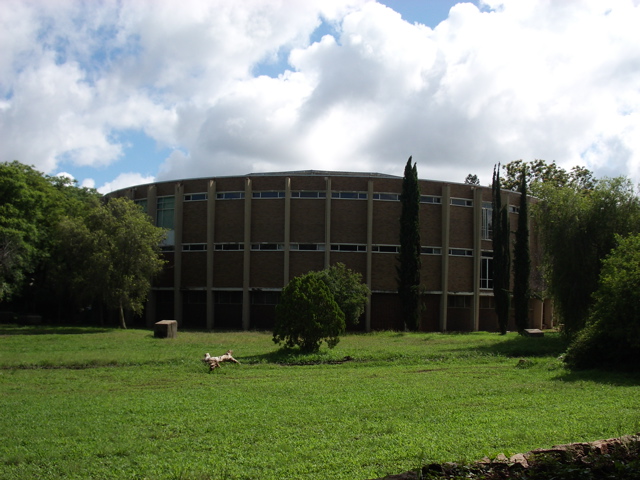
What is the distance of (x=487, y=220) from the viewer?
42.1m

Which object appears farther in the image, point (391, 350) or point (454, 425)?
point (391, 350)

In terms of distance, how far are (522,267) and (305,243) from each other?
1459 centimetres

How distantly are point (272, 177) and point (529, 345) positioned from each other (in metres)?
21.3

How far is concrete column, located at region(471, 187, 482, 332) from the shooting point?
4112cm

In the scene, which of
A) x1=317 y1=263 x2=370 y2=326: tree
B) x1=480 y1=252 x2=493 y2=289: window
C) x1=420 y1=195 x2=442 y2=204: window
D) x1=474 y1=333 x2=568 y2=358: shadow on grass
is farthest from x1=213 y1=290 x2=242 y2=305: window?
x1=474 y1=333 x2=568 y2=358: shadow on grass

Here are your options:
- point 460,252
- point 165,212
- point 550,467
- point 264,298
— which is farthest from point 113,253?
point 550,467

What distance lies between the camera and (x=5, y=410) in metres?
A: 11.1

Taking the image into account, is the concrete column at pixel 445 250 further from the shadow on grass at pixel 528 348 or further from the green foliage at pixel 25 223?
the green foliage at pixel 25 223

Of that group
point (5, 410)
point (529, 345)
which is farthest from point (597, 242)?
point (5, 410)

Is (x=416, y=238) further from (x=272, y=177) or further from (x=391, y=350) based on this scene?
(x=391, y=350)

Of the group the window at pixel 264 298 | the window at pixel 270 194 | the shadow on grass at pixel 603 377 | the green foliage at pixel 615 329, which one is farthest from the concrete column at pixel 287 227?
the shadow on grass at pixel 603 377

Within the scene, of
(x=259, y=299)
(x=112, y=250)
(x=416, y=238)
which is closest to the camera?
(x=112, y=250)

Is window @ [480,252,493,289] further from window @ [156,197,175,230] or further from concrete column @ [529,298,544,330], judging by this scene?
window @ [156,197,175,230]

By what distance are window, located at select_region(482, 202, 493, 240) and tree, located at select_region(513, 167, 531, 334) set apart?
3.89 m
